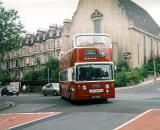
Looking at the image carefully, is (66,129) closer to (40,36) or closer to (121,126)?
(121,126)

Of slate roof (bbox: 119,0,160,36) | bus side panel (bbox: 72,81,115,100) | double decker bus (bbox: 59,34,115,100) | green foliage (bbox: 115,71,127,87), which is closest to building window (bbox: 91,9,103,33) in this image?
slate roof (bbox: 119,0,160,36)

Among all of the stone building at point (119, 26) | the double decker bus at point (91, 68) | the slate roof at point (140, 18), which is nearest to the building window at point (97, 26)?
the stone building at point (119, 26)

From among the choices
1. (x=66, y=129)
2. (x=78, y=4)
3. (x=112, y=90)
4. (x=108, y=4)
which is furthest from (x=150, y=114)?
(x=78, y=4)

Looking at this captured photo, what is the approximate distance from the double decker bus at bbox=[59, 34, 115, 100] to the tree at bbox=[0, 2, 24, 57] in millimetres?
10480

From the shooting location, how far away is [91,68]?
58.8 feet

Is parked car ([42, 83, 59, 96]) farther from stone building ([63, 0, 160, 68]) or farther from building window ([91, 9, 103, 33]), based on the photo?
building window ([91, 9, 103, 33])

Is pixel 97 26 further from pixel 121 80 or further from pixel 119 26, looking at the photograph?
pixel 121 80

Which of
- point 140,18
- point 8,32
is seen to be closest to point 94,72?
point 8,32

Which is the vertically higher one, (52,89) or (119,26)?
(119,26)

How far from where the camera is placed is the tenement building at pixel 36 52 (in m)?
73.0

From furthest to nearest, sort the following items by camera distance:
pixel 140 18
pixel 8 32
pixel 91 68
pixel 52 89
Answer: pixel 140 18, pixel 52 89, pixel 8 32, pixel 91 68

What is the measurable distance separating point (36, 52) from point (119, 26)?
29.9 metres

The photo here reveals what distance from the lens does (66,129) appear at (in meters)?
10.7

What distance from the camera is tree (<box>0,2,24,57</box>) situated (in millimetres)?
26875
